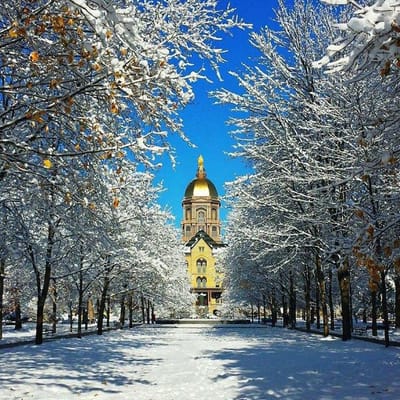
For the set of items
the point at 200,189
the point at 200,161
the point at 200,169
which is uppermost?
the point at 200,161

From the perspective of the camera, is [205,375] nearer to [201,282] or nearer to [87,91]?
[87,91]

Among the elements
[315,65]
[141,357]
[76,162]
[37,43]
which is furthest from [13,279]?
[315,65]

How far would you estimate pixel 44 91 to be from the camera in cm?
777

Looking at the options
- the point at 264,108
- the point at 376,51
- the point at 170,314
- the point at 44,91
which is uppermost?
the point at 264,108

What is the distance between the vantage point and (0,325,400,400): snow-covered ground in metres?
8.03

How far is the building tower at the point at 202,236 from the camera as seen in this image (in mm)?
104375

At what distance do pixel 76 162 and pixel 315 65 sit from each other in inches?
180

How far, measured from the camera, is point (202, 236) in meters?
109

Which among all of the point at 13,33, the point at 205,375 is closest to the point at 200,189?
the point at 205,375

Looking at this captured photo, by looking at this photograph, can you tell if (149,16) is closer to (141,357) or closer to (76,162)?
(76,162)

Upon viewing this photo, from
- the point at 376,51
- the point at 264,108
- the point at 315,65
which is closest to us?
the point at 376,51

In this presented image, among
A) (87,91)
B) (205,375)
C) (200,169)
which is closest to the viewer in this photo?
(87,91)

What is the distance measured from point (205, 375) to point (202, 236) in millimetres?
98911

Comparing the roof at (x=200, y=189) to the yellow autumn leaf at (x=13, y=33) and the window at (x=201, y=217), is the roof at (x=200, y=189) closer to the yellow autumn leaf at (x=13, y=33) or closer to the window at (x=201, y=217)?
the window at (x=201, y=217)
